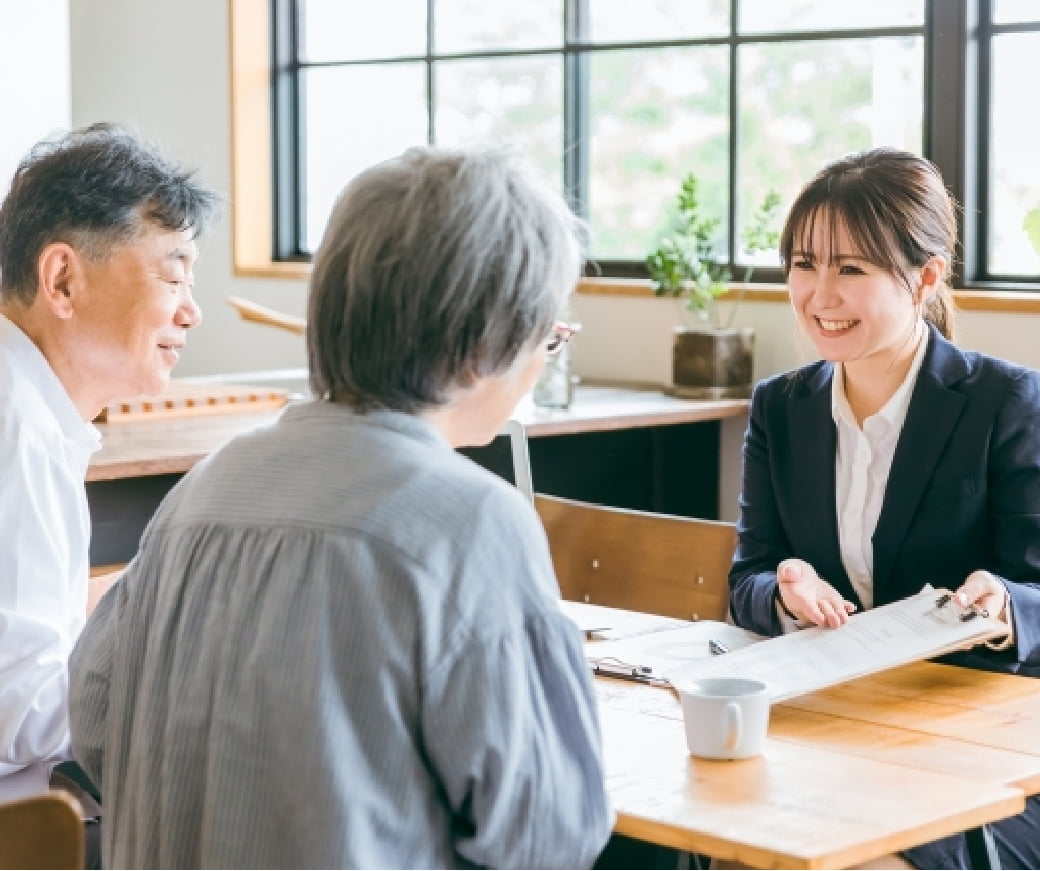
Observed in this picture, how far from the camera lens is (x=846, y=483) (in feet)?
7.76

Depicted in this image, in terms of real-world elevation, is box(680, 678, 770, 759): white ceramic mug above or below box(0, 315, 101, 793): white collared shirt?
below

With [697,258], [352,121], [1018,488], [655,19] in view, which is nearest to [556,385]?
[697,258]

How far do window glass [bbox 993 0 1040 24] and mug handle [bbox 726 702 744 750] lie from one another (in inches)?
110

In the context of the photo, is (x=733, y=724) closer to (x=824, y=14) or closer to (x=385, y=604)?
(x=385, y=604)

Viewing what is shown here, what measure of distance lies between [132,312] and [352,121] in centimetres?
367

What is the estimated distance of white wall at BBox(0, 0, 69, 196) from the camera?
15.5ft

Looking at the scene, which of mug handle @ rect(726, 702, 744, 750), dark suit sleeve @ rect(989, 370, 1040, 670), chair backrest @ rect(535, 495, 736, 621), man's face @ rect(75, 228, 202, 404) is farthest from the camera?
chair backrest @ rect(535, 495, 736, 621)

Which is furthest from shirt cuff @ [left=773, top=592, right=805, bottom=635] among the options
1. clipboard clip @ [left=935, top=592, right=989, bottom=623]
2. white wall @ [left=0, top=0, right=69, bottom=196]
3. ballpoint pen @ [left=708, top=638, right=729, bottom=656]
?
white wall @ [left=0, top=0, right=69, bottom=196]

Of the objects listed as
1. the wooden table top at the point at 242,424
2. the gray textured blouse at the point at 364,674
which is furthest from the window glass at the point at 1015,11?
the gray textured blouse at the point at 364,674

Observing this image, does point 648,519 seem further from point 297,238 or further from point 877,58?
point 297,238

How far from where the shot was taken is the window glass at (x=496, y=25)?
496cm

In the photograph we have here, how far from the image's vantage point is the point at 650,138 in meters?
4.77

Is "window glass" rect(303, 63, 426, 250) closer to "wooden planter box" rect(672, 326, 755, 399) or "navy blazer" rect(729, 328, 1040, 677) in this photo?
"wooden planter box" rect(672, 326, 755, 399)

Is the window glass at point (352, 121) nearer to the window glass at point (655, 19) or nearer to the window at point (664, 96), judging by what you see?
the window at point (664, 96)
